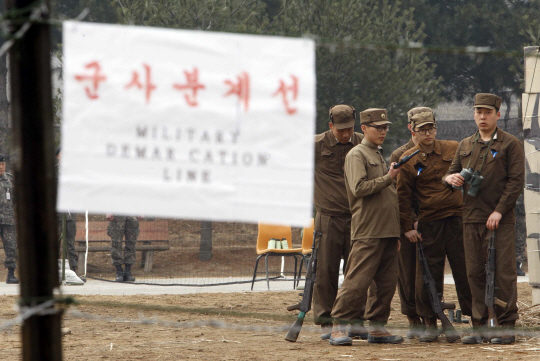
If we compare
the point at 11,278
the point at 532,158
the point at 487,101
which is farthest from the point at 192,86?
the point at 11,278

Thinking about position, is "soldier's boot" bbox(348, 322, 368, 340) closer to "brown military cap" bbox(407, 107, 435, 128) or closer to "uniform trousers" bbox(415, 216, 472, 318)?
"uniform trousers" bbox(415, 216, 472, 318)

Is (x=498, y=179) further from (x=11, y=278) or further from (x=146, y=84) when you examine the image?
(x=11, y=278)

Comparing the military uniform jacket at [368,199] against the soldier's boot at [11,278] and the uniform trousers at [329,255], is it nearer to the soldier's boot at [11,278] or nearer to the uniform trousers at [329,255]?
the uniform trousers at [329,255]

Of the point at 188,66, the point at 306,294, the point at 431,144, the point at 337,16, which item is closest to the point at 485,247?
the point at 431,144

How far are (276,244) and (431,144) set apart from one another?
14.5 feet

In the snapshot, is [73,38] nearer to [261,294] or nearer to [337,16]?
[261,294]

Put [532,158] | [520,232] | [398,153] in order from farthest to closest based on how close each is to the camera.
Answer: [520,232], [532,158], [398,153]

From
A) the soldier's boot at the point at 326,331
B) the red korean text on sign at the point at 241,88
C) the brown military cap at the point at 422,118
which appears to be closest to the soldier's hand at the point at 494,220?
the brown military cap at the point at 422,118

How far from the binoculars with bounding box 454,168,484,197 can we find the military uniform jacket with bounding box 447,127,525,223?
0.27 ft

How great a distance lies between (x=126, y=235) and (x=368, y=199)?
7.08 m

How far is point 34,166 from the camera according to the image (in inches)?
101

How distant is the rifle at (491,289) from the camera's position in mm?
5918

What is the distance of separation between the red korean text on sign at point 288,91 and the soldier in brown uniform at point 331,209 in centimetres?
356

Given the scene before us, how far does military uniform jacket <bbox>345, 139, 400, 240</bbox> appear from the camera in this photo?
5.96 meters
